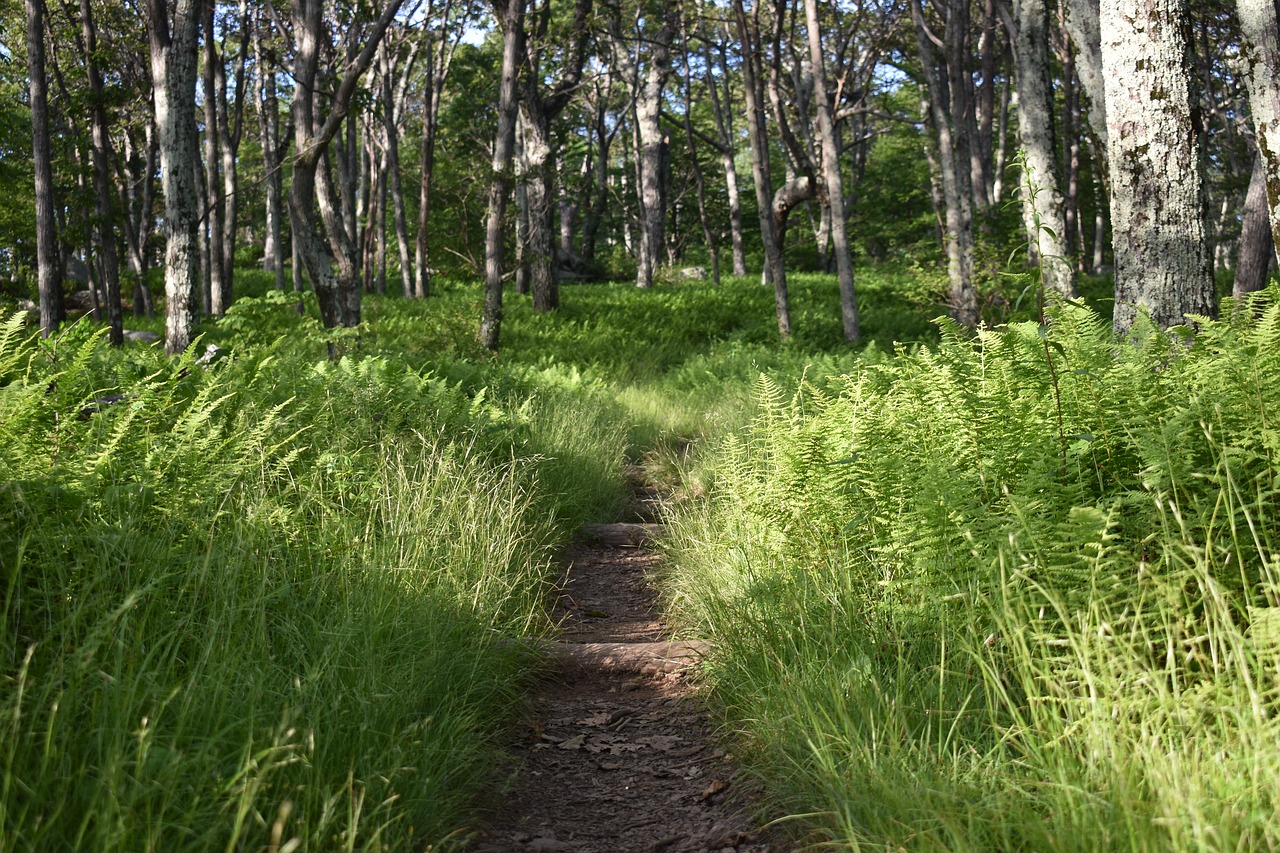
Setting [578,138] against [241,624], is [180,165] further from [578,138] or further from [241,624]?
[578,138]

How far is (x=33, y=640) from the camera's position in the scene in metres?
2.85

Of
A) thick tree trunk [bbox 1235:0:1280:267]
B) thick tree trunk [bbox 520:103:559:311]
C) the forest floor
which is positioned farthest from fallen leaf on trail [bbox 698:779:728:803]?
thick tree trunk [bbox 520:103:559:311]

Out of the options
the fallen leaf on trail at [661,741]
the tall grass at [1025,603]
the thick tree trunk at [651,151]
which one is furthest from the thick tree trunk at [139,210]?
the tall grass at [1025,603]

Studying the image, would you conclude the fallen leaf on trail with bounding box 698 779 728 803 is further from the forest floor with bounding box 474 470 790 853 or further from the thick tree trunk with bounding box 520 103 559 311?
the thick tree trunk with bounding box 520 103 559 311

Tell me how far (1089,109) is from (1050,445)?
7.44 meters

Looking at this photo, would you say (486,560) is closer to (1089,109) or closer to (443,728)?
(443,728)

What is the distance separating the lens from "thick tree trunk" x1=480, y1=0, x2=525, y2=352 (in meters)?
13.6

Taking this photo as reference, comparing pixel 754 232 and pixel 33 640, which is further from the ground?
pixel 754 232

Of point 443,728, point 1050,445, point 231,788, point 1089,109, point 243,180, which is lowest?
point 443,728

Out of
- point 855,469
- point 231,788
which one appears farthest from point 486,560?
point 231,788

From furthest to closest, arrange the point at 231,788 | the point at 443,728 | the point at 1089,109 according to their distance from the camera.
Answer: the point at 1089,109
the point at 443,728
the point at 231,788

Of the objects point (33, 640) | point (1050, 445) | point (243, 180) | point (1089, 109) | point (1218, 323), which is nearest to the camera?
point (33, 640)

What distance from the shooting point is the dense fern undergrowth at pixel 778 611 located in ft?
7.60

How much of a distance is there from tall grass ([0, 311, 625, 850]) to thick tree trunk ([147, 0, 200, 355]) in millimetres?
4512
